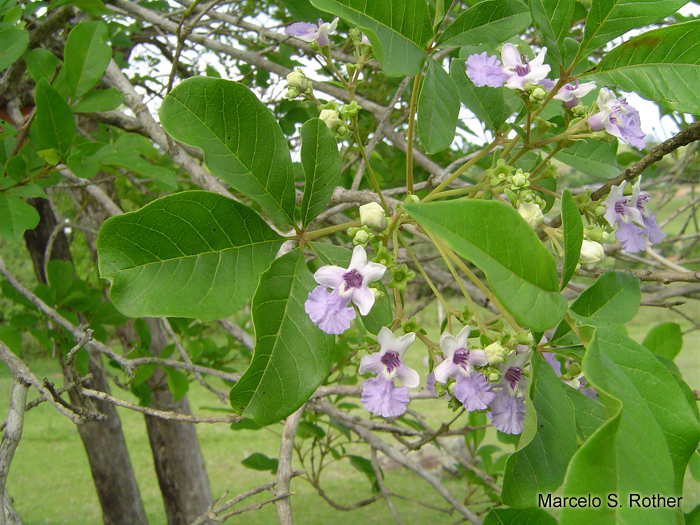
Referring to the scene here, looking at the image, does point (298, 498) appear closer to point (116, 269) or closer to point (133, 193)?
point (133, 193)

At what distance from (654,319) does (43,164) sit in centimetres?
859

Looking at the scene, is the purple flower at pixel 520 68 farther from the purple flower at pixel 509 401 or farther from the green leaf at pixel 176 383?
the green leaf at pixel 176 383

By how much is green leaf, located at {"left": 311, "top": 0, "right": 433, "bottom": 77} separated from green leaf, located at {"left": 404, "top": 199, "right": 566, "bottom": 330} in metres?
0.22

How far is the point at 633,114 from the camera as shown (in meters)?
0.72

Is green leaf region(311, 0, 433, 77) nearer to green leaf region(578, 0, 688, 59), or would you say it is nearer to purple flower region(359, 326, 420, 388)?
green leaf region(578, 0, 688, 59)

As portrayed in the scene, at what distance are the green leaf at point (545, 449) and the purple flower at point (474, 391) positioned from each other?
0.06 meters

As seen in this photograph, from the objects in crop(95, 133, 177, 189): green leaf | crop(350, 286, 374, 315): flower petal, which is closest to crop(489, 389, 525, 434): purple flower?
crop(350, 286, 374, 315): flower petal

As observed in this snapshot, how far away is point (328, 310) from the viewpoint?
2.02 feet

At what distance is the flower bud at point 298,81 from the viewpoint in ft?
2.57

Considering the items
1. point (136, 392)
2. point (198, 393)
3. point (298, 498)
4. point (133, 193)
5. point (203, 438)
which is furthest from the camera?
point (198, 393)

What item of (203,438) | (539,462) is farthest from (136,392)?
(203,438)

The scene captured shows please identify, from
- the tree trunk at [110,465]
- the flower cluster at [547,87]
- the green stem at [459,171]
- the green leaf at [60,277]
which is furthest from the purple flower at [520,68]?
the tree trunk at [110,465]

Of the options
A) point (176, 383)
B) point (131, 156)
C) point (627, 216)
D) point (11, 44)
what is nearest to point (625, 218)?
point (627, 216)

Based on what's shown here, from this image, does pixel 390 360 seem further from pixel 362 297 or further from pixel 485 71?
pixel 485 71
